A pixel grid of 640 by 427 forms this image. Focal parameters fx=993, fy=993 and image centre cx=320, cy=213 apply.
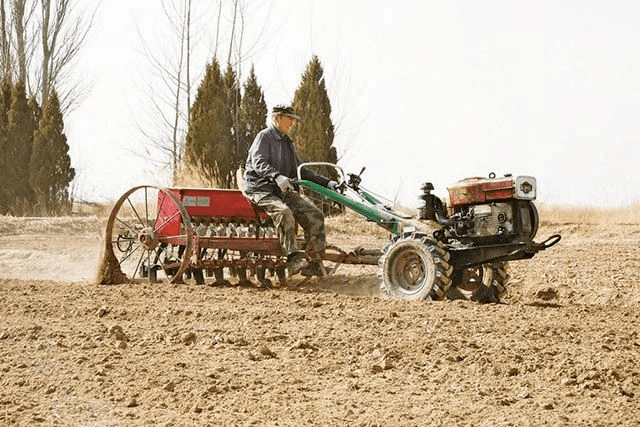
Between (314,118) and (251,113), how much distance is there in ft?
6.03

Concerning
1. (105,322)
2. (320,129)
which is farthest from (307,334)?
(320,129)

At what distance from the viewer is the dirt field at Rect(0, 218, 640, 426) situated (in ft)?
17.1

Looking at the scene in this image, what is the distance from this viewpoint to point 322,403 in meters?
5.32

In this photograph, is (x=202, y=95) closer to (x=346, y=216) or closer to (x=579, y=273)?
(x=346, y=216)

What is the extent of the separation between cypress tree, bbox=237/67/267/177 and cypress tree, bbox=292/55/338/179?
1.12m

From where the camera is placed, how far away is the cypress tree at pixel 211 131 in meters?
23.1

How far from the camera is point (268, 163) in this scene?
34.0ft

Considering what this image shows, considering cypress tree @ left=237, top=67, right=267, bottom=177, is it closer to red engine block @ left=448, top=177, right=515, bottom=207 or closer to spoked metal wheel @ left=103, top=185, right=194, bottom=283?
spoked metal wheel @ left=103, top=185, right=194, bottom=283

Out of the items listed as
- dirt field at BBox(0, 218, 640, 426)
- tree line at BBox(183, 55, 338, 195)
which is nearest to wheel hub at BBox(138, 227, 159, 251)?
dirt field at BBox(0, 218, 640, 426)

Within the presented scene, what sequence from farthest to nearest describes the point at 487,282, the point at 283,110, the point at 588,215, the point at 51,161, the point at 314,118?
the point at 51,161 < the point at 314,118 < the point at 588,215 < the point at 283,110 < the point at 487,282

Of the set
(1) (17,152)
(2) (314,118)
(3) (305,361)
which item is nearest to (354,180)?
(3) (305,361)

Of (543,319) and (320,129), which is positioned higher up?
(320,129)

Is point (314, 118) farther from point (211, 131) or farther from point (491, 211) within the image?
point (491, 211)

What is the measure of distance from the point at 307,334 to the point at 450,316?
1.39 m
